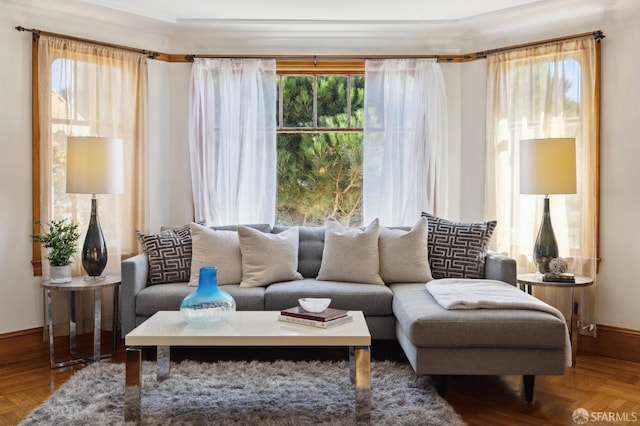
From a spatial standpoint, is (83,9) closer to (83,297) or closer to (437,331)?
(83,297)

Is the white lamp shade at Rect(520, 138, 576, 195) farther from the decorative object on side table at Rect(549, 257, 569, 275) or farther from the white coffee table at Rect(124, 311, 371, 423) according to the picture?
the white coffee table at Rect(124, 311, 371, 423)

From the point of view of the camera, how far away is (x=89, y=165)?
3803 mm

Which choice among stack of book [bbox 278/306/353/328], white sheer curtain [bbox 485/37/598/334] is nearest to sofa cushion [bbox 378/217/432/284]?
white sheer curtain [bbox 485/37/598/334]

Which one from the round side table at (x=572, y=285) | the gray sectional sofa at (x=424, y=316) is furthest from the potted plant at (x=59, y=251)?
the round side table at (x=572, y=285)

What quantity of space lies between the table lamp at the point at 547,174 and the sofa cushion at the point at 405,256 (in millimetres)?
762

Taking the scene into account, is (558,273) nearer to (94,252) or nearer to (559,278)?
(559,278)

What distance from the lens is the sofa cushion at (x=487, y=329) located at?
2.81 meters

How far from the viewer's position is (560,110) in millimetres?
4215

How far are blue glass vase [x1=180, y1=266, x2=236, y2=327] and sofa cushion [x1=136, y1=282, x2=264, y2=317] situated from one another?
74 cm

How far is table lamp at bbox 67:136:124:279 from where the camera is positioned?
3.79 meters

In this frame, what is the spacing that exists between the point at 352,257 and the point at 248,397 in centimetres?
133

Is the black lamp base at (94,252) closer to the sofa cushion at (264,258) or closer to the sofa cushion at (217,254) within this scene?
the sofa cushion at (217,254)

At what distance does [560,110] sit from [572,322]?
1.57m

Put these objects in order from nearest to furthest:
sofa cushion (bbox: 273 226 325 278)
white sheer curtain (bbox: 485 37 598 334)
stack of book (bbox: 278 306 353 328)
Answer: stack of book (bbox: 278 306 353 328) < white sheer curtain (bbox: 485 37 598 334) < sofa cushion (bbox: 273 226 325 278)
